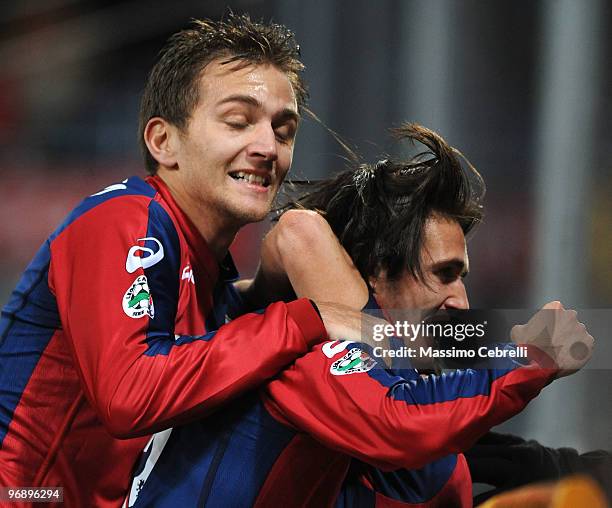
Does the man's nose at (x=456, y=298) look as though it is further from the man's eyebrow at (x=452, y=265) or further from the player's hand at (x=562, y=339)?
the player's hand at (x=562, y=339)

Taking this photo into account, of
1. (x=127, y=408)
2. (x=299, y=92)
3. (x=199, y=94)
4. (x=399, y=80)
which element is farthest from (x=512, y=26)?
(x=127, y=408)

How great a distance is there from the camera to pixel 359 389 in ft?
3.76

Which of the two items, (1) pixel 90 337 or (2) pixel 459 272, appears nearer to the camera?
(1) pixel 90 337

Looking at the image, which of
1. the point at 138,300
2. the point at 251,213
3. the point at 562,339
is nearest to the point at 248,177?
the point at 251,213

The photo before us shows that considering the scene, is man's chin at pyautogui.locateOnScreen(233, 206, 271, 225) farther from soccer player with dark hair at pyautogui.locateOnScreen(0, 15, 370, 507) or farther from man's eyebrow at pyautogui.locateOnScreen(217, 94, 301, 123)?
man's eyebrow at pyautogui.locateOnScreen(217, 94, 301, 123)

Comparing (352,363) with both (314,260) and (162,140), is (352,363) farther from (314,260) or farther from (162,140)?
(162,140)

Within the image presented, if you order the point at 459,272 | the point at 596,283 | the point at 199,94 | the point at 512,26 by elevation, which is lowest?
the point at 596,283

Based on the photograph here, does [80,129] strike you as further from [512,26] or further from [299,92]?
[299,92]

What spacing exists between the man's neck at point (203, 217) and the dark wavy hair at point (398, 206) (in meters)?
0.17

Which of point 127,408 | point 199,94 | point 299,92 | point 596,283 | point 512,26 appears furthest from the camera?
point 512,26

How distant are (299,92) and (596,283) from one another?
84 cm

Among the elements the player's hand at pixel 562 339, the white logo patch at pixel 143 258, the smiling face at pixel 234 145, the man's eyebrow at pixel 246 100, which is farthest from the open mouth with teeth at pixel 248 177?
the player's hand at pixel 562 339

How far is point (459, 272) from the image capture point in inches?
58.4

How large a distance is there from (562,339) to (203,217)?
62 cm
